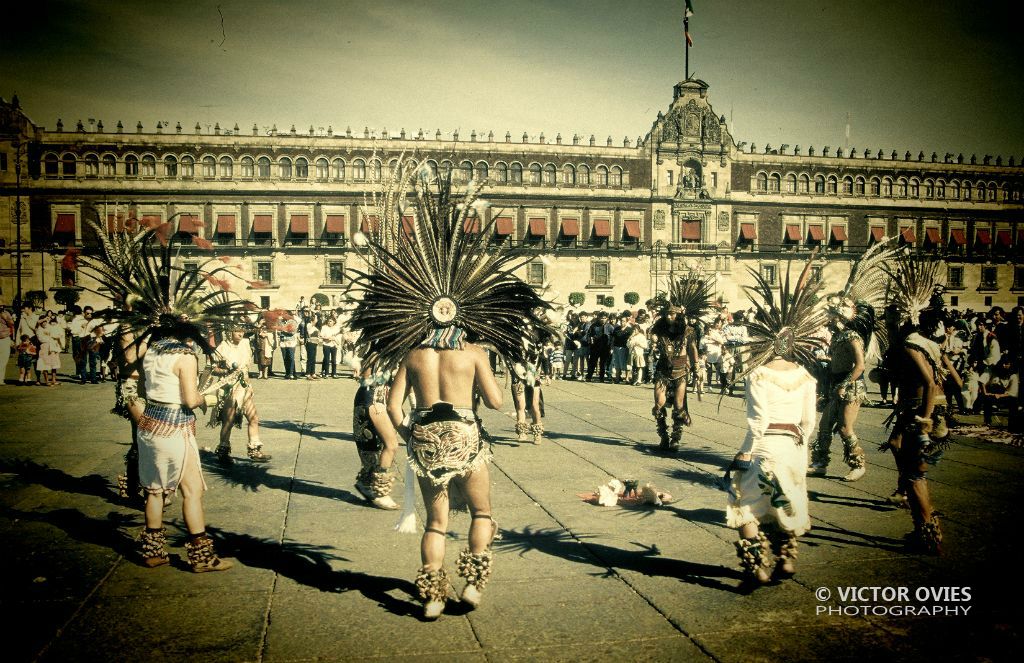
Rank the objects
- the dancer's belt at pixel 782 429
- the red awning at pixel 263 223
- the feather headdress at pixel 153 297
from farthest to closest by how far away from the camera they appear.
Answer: the red awning at pixel 263 223 < the feather headdress at pixel 153 297 < the dancer's belt at pixel 782 429

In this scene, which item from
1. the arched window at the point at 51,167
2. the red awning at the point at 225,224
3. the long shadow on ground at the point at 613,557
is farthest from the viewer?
the red awning at the point at 225,224

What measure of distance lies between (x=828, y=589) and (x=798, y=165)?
60507 millimetres

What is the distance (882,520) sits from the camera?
20.5ft

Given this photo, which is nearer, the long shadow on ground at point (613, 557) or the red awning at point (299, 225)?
the long shadow on ground at point (613, 557)

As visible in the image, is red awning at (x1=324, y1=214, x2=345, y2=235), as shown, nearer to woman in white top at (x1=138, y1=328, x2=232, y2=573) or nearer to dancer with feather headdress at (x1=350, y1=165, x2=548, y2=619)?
woman in white top at (x1=138, y1=328, x2=232, y2=573)

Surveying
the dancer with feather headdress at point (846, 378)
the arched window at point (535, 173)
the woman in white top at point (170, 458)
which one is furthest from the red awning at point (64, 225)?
the dancer with feather headdress at point (846, 378)

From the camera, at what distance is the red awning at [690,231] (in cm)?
5650

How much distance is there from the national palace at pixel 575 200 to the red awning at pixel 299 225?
0.34 feet

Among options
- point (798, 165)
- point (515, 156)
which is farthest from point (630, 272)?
point (798, 165)

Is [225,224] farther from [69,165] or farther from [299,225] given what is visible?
[69,165]

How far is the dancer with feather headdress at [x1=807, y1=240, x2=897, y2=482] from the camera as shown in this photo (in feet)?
25.5

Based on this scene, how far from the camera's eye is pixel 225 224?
50688 millimetres

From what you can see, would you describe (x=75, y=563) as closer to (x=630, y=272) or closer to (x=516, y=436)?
(x=516, y=436)

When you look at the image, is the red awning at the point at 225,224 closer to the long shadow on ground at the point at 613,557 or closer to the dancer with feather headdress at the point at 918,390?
the long shadow on ground at the point at 613,557
